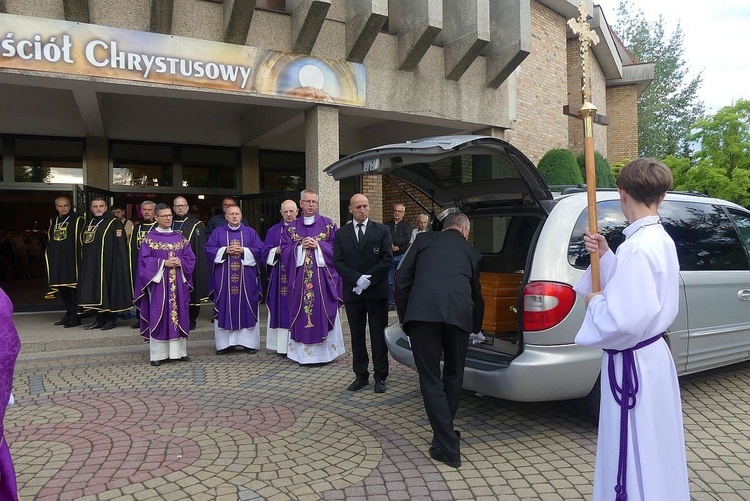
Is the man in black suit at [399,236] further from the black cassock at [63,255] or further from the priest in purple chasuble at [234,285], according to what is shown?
the black cassock at [63,255]

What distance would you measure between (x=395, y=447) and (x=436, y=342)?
91 centimetres

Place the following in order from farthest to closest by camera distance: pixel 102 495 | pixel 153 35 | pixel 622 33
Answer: pixel 622 33 < pixel 153 35 < pixel 102 495

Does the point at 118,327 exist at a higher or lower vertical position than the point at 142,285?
lower

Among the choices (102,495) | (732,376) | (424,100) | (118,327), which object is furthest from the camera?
(424,100)

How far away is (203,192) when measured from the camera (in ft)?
43.8

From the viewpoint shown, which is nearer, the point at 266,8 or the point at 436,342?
the point at 436,342

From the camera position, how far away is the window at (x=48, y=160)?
1160 centimetres

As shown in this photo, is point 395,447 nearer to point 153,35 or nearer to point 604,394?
point 604,394

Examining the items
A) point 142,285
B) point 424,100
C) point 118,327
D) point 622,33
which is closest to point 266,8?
point 424,100

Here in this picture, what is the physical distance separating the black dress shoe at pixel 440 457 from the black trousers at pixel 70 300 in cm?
726

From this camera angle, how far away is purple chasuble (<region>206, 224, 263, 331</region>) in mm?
7605

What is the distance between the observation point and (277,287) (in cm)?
754

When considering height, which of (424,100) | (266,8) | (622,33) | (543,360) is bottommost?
(543,360)

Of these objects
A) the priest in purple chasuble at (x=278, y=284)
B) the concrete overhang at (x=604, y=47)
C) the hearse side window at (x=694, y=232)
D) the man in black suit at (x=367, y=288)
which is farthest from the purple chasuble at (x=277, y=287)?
the concrete overhang at (x=604, y=47)
